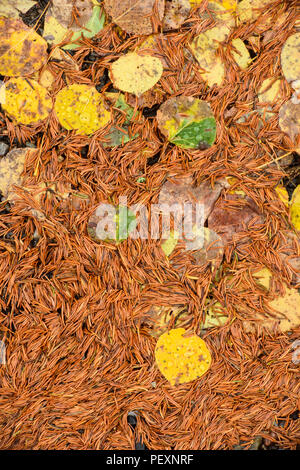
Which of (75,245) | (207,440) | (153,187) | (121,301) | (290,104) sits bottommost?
(207,440)

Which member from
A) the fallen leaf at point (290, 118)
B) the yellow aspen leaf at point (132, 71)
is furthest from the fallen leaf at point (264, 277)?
the yellow aspen leaf at point (132, 71)

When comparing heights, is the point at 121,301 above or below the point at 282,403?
above

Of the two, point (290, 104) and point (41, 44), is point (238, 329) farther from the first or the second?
point (41, 44)

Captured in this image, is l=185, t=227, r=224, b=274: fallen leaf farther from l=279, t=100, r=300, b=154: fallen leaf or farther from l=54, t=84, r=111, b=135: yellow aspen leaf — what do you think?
l=54, t=84, r=111, b=135: yellow aspen leaf

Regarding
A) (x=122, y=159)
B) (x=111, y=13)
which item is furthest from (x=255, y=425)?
(x=111, y=13)

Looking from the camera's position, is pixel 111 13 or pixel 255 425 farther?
pixel 255 425

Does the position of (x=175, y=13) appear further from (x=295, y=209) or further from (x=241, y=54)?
(x=295, y=209)
